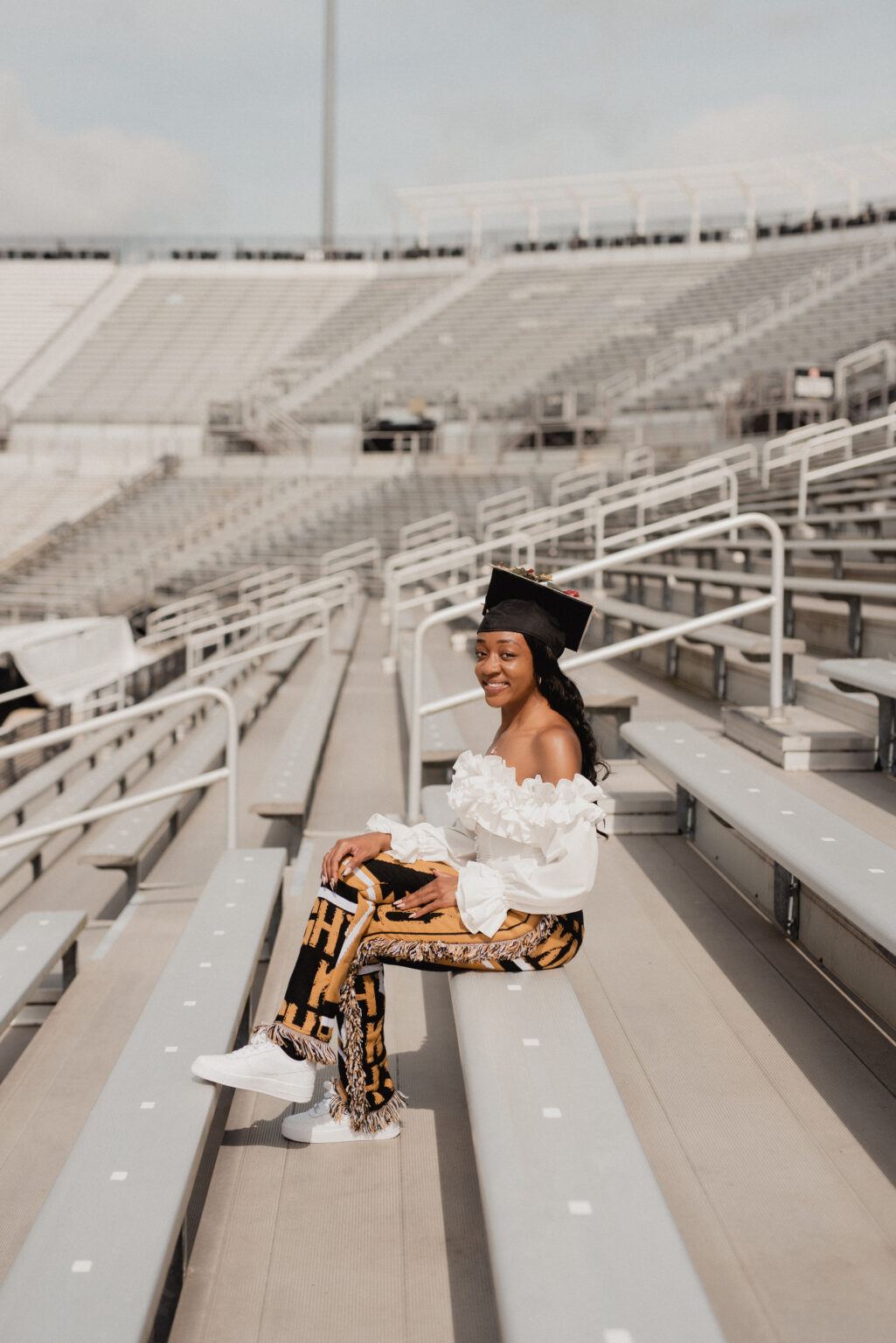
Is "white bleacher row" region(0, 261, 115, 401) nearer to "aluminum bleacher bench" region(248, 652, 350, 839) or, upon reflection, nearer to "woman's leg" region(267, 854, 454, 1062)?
"aluminum bleacher bench" region(248, 652, 350, 839)

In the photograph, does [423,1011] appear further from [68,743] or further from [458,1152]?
[68,743]

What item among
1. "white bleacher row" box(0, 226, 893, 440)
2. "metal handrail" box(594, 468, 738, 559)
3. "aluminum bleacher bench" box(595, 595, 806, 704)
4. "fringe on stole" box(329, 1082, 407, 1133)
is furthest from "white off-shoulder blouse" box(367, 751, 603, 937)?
"white bleacher row" box(0, 226, 893, 440)

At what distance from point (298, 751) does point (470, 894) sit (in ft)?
9.07

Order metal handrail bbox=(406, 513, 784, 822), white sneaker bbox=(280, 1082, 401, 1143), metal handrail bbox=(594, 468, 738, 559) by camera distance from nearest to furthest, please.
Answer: white sneaker bbox=(280, 1082, 401, 1143)
metal handrail bbox=(406, 513, 784, 822)
metal handrail bbox=(594, 468, 738, 559)

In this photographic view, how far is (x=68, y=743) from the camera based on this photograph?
848 cm

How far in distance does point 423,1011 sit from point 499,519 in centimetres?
1384

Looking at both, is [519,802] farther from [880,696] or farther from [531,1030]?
[880,696]

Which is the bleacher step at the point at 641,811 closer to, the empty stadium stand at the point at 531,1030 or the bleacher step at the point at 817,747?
the empty stadium stand at the point at 531,1030

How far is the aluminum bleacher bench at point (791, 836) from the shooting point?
6.26 ft

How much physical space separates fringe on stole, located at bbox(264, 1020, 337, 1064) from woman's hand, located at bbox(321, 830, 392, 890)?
25 centimetres

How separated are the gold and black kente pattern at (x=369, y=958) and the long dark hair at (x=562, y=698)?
302 millimetres

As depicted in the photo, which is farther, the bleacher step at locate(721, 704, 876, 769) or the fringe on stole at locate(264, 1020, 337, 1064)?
the bleacher step at locate(721, 704, 876, 769)

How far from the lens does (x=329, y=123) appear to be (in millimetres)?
36094

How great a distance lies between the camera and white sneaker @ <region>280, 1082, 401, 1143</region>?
1.94 metres
